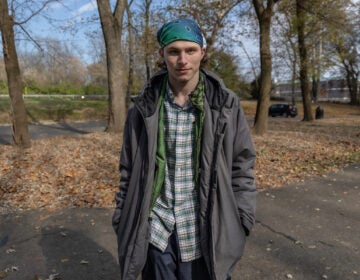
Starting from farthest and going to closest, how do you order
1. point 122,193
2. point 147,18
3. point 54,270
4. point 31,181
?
point 147,18, point 31,181, point 54,270, point 122,193

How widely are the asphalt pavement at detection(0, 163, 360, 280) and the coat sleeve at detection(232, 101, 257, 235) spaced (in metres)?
1.75

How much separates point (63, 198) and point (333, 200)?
15.3ft

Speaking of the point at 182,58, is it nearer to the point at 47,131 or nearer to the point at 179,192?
the point at 179,192

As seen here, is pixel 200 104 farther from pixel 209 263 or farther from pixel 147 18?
pixel 147 18

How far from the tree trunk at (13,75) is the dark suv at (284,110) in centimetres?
2797

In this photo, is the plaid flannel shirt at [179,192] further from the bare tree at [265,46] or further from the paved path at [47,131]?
the paved path at [47,131]

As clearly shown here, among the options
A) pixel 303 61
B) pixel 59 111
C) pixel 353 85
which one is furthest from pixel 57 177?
pixel 353 85

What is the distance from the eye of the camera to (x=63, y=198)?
20.5 feet

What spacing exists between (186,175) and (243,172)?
13.4 inches

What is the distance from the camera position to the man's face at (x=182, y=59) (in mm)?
1938

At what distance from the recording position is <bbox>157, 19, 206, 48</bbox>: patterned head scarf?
193 centimetres

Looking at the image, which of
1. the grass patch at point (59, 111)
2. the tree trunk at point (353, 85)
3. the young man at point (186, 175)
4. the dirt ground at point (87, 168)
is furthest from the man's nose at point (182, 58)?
the tree trunk at point (353, 85)

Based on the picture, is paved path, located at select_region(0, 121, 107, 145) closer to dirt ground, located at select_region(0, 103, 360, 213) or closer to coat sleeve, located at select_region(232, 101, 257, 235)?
dirt ground, located at select_region(0, 103, 360, 213)

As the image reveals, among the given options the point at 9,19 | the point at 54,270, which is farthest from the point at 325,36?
the point at 54,270
